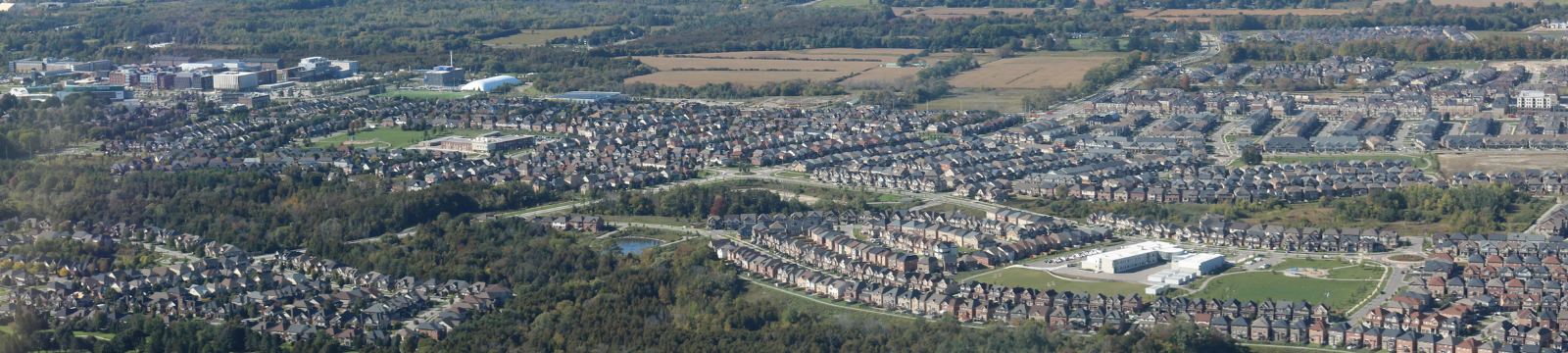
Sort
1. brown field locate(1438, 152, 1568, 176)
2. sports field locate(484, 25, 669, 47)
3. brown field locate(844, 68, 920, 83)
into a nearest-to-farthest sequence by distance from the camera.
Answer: brown field locate(1438, 152, 1568, 176)
brown field locate(844, 68, 920, 83)
sports field locate(484, 25, 669, 47)

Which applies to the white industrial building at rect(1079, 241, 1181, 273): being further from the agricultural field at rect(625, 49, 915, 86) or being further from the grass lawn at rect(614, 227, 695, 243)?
the agricultural field at rect(625, 49, 915, 86)

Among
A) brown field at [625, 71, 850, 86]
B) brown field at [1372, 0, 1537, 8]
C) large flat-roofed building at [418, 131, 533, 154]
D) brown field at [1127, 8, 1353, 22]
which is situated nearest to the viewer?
large flat-roofed building at [418, 131, 533, 154]

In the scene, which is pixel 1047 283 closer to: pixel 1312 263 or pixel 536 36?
pixel 1312 263

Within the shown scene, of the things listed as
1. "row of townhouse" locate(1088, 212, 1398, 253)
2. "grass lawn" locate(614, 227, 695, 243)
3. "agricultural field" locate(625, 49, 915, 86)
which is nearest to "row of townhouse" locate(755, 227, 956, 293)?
"grass lawn" locate(614, 227, 695, 243)

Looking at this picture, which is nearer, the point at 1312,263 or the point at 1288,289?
the point at 1288,289

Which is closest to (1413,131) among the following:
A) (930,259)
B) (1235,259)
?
(1235,259)

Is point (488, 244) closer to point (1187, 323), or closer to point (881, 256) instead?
point (881, 256)

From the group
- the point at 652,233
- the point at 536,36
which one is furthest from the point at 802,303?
the point at 536,36
